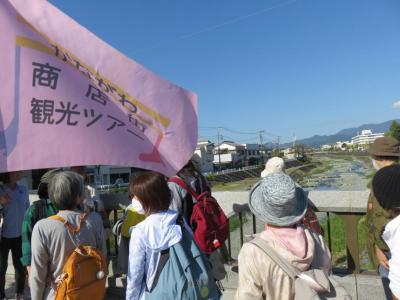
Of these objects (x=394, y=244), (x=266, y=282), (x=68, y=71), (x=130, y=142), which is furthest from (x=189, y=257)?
(x=68, y=71)

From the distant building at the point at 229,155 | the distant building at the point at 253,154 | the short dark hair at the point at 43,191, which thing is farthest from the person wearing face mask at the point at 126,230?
the distant building at the point at 253,154

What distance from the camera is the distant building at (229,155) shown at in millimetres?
92688

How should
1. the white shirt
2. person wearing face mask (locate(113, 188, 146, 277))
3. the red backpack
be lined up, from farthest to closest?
person wearing face mask (locate(113, 188, 146, 277)), the red backpack, the white shirt

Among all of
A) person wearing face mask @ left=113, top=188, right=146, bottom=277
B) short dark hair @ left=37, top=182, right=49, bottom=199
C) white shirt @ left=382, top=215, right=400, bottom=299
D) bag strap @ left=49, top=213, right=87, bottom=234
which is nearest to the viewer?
white shirt @ left=382, top=215, right=400, bottom=299

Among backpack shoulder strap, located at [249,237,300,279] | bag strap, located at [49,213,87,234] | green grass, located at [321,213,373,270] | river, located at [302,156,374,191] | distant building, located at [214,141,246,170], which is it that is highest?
distant building, located at [214,141,246,170]

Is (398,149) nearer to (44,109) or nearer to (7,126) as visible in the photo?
(44,109)

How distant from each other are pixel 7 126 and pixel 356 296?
3471 mm

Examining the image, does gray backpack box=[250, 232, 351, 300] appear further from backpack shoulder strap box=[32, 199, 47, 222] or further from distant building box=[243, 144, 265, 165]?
distant building box=[243, 144, 265, 165]

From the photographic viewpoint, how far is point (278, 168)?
10.6 ft

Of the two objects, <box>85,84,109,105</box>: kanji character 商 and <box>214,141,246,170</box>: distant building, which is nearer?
<box>85,84,109,105</box>: kanji character 商

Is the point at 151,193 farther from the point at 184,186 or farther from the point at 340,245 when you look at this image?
the point at 340,245

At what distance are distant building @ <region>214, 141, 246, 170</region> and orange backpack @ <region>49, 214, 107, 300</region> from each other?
275ft

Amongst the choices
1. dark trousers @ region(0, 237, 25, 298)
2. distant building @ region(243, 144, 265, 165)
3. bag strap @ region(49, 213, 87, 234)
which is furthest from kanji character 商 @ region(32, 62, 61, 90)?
distant building @ region(243, 144, 265, 165)

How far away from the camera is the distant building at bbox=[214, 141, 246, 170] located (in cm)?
9269
